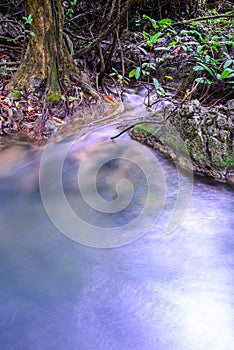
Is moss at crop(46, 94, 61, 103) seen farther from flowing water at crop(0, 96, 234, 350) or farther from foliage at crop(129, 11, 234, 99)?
foliage at crop(129, 11, 234, 99)

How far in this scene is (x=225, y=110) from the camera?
3.20 meters

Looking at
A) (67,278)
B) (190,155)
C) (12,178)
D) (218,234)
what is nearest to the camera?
(67,278)

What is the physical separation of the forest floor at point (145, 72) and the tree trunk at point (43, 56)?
0.47 feet

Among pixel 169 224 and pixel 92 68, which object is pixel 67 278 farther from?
pixel 92 68

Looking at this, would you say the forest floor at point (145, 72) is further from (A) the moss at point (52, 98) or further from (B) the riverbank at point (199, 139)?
(B) the riverbank at point (199, 139)

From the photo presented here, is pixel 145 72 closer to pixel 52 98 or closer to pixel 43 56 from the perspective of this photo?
pixel 52 98

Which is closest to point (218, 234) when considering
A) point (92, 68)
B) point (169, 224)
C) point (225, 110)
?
point (169, 224)

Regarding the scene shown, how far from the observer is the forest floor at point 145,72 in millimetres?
3732

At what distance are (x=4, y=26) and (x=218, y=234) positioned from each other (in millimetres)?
4488

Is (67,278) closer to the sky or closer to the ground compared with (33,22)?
closer to the ground

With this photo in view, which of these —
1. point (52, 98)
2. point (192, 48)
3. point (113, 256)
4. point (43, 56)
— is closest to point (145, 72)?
point (52, 98)

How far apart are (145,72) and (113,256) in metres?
2.46

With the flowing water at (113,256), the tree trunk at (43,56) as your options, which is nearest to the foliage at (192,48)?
the tree trunk at (43,56)

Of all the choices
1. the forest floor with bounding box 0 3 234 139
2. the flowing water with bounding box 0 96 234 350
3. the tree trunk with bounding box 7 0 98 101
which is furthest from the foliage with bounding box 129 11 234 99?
the flowing water with bounding box 0 96 234 350
